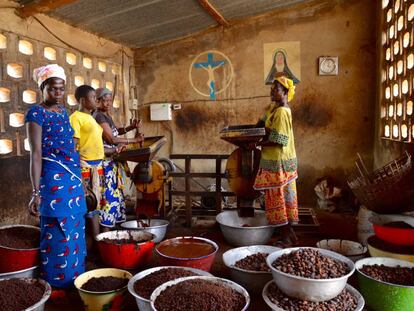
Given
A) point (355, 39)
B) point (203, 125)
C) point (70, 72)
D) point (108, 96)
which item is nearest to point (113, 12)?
point (70, 72)

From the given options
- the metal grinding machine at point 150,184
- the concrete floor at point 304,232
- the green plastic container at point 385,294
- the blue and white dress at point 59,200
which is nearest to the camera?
the green plastic container at point 385,294

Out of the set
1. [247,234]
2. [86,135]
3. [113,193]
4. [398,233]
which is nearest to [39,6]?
[86,135]

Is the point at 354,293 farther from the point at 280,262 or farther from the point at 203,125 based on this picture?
the point at 203,125

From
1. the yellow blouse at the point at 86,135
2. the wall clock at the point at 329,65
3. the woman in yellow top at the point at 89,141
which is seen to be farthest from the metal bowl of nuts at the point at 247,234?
the wall clock at the point at 329,65

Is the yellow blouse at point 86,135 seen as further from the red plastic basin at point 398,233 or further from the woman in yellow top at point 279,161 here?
the red plastic basin at point 398,233

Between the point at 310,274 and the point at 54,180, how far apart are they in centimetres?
197

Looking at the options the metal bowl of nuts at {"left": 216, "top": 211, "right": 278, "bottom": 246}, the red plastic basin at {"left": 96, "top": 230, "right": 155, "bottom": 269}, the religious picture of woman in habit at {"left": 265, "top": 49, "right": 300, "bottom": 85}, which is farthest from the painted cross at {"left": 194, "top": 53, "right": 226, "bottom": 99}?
the red plastic basin at {"left": 96, "top": 230, "right": 155, "bottom": 269}

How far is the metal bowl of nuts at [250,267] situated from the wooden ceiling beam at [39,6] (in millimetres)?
3361

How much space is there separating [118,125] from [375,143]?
4.50 m

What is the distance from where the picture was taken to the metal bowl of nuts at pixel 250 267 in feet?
9.30

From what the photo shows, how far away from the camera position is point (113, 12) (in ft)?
15.8

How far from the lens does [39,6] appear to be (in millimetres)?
4066

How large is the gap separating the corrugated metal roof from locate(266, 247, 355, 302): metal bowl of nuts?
12.4 feet

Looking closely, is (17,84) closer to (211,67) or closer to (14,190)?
(14,190)
